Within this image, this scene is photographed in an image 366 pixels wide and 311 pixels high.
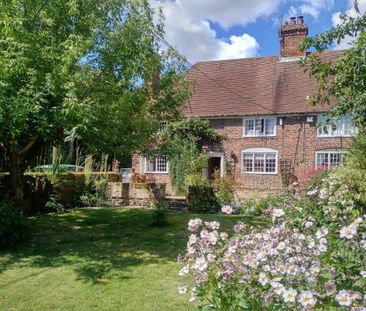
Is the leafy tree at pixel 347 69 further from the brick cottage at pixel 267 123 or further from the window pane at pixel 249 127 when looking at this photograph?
the window pane at pixel 249 127

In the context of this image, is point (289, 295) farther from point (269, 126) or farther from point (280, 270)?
point (269, 126)

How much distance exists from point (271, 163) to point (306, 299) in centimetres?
2316

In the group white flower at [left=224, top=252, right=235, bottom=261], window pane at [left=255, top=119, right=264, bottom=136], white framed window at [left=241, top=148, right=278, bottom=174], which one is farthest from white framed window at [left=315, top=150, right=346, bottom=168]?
white flower at [left=224, top=252, right=235, bottom=261]

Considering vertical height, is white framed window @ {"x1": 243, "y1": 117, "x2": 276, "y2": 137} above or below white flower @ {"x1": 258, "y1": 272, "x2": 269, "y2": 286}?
above

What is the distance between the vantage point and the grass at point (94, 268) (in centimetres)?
551

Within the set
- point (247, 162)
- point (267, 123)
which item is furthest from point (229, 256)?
point (267, 123)

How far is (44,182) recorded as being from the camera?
14.6 m

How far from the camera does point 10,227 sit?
8375 mm

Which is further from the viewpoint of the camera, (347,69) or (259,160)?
(259,160)

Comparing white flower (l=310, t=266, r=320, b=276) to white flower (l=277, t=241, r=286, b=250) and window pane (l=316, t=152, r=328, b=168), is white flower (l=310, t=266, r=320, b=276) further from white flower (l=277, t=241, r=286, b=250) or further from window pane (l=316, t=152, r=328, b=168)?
window pane (l=316, t=152, r=328, b=168)

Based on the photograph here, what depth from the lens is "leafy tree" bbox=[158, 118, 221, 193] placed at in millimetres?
22688

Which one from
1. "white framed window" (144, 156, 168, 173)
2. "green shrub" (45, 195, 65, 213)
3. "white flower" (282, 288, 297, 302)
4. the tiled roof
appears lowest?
"green shrub" (45, 195, 65, 213)

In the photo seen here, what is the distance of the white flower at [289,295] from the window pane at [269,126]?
23.3 m

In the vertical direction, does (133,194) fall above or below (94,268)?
above
